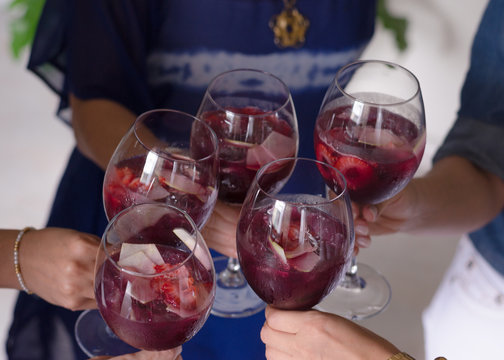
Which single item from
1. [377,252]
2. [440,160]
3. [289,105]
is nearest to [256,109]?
[289,105]

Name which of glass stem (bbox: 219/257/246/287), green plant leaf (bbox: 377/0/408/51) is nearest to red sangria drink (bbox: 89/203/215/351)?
glass stem (bbox: 219/257/246/287)

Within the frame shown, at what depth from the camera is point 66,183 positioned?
3.88ft

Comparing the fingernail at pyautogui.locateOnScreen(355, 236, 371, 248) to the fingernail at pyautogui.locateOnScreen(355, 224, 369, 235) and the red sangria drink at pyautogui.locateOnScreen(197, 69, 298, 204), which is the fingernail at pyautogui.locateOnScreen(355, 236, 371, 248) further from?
the red sangria drink at pyautogui.locateOnScreen(197, 69, 298, 204)

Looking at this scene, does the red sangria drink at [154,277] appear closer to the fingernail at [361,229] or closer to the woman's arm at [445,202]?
the fingernail at [361,229]

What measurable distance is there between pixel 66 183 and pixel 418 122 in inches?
27.3

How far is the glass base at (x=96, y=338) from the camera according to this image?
799 millimetres

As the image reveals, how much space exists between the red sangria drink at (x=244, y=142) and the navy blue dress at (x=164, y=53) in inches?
13.9

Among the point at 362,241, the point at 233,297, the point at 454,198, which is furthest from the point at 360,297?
the point at 454,198

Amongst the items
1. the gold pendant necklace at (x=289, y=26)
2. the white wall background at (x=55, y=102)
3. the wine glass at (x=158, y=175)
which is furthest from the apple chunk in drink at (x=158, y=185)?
the white wall background at (x=55, y=102)

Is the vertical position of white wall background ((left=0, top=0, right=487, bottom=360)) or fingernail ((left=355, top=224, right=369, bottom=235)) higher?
fingernail ((left=355, top=224, right=369, bottom=235))

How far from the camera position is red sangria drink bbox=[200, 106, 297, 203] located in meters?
0.79

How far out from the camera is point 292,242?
Result: 2.14ft

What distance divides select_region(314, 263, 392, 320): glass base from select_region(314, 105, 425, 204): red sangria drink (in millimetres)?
198

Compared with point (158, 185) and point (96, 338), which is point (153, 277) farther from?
point (96, 338)
